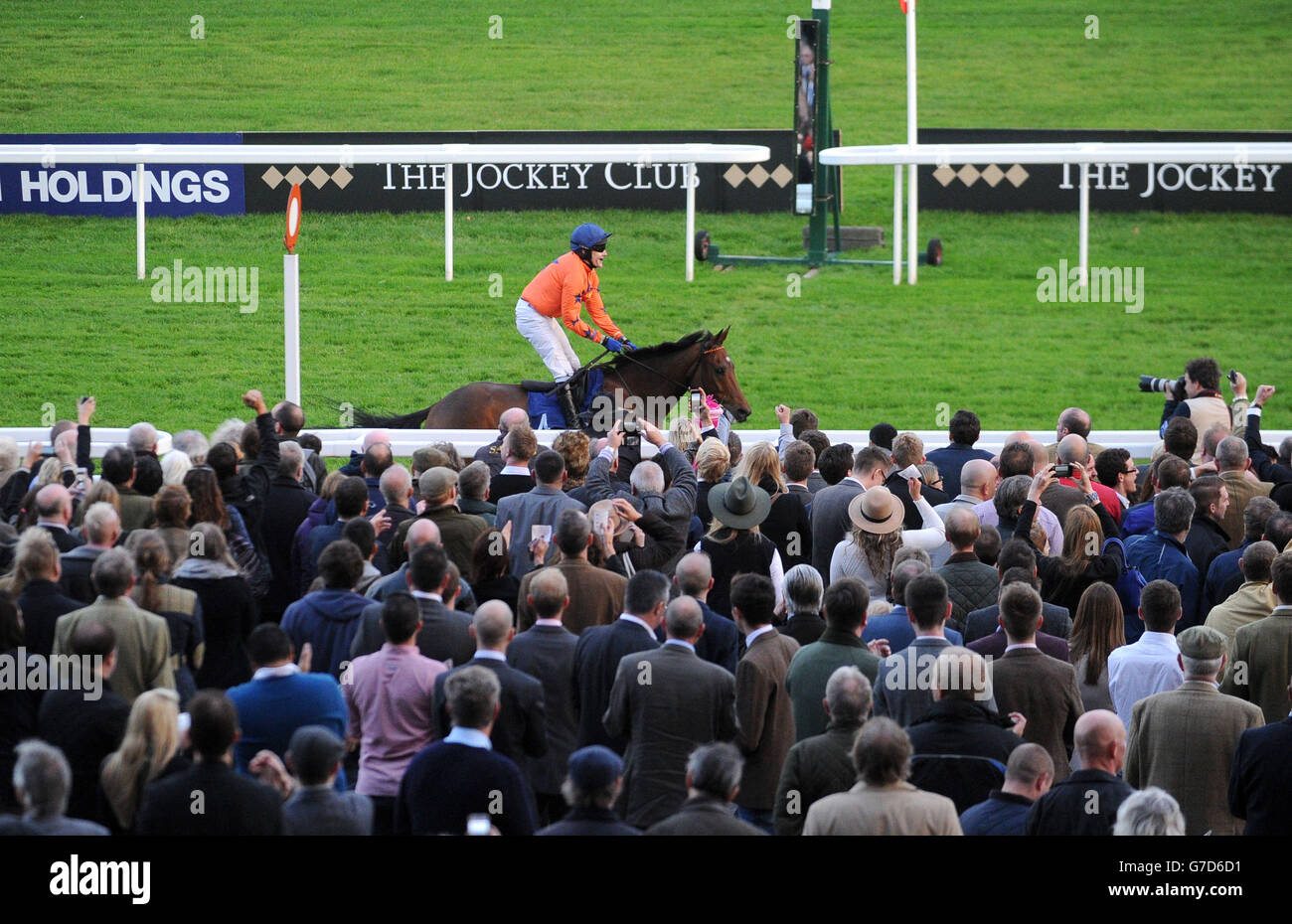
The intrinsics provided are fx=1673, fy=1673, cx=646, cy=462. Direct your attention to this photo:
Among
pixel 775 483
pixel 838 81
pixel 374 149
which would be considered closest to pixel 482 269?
pixel 374 149

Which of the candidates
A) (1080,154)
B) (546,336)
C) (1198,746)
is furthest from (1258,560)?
(1080,154)

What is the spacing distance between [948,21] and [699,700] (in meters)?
20.2

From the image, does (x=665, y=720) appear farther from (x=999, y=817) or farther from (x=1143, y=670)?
(x=1143, y=670)

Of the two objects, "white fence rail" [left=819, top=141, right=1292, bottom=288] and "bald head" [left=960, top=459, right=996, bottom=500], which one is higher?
"white fence rail" [left=819, top=141, right=1292, bottom=288]

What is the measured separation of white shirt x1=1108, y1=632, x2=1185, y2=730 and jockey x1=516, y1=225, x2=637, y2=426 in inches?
203

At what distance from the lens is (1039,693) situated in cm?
509

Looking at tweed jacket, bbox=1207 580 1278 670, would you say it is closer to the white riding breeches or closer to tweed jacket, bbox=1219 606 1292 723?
tweed jacket, bbox=1219 606 1292 723

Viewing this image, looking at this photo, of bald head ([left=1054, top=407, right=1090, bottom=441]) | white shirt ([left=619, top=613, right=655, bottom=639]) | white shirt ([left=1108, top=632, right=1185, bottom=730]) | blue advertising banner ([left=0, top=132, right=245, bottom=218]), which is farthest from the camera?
blue advertising banner ([left=0, top=132, right=245, bottom=218])

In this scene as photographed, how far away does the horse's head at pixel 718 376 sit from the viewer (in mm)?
10156

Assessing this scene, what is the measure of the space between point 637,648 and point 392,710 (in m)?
0.77

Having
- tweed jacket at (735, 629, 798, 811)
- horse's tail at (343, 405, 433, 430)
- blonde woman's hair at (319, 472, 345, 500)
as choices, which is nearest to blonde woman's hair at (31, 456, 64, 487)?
blonde woman's hair at (319, 472, 345, 500)

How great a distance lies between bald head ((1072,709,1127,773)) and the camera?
432 cm
